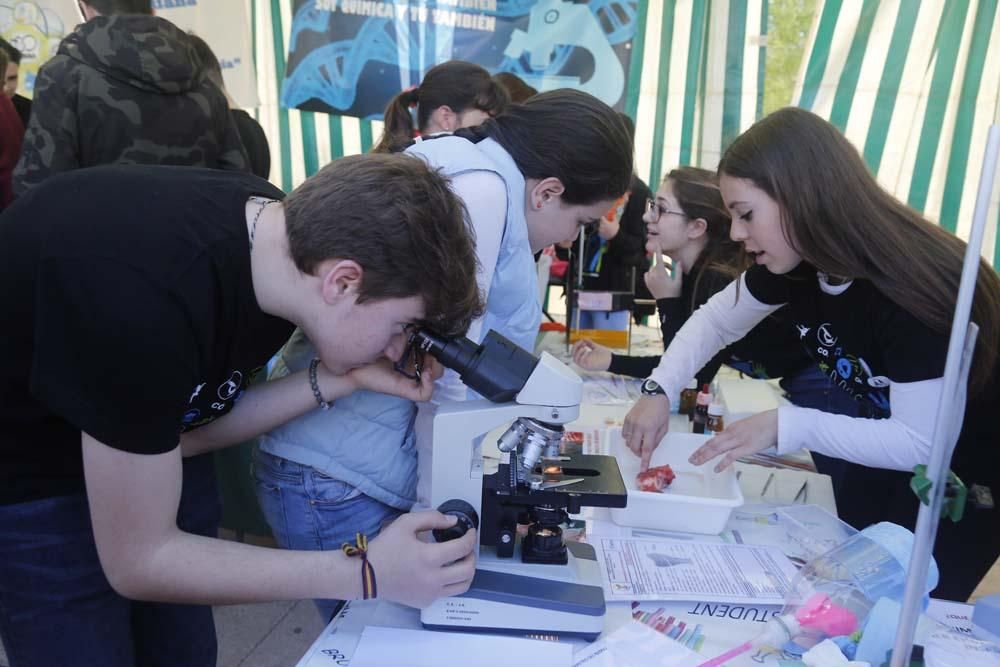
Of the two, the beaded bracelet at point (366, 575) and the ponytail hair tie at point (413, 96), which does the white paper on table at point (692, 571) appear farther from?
the ponytail hair tie at point (413, 96)

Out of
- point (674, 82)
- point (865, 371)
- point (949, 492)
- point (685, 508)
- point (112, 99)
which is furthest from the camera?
point (674, 82)

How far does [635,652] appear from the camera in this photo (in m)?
0.87

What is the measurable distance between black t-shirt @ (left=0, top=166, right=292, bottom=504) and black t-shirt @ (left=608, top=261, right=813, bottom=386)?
1373 millimetres

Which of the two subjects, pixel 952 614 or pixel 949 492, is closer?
pixel 949 492

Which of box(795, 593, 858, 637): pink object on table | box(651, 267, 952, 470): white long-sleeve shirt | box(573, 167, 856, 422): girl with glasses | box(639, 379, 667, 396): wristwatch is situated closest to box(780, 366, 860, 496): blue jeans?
box(573, 167, 856, 422): girl with glasses

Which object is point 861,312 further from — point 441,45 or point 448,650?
point 441,45

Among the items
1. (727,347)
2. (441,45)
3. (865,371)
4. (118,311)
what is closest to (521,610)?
(118,311)

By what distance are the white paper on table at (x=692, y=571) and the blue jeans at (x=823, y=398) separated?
90 cm

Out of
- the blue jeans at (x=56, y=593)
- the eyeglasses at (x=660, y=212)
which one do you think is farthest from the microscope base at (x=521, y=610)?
the eyeglasses at (x=660, y=212)

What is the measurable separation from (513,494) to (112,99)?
5.30 feet

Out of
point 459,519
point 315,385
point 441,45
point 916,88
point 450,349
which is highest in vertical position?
point 441,45

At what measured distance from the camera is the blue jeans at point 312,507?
1035 mm

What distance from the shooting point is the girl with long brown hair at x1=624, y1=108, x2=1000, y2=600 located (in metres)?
1.13

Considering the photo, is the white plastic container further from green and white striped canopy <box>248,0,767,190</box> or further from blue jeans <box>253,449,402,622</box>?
green and white striped canopy <box>248,0,767,190</box>
